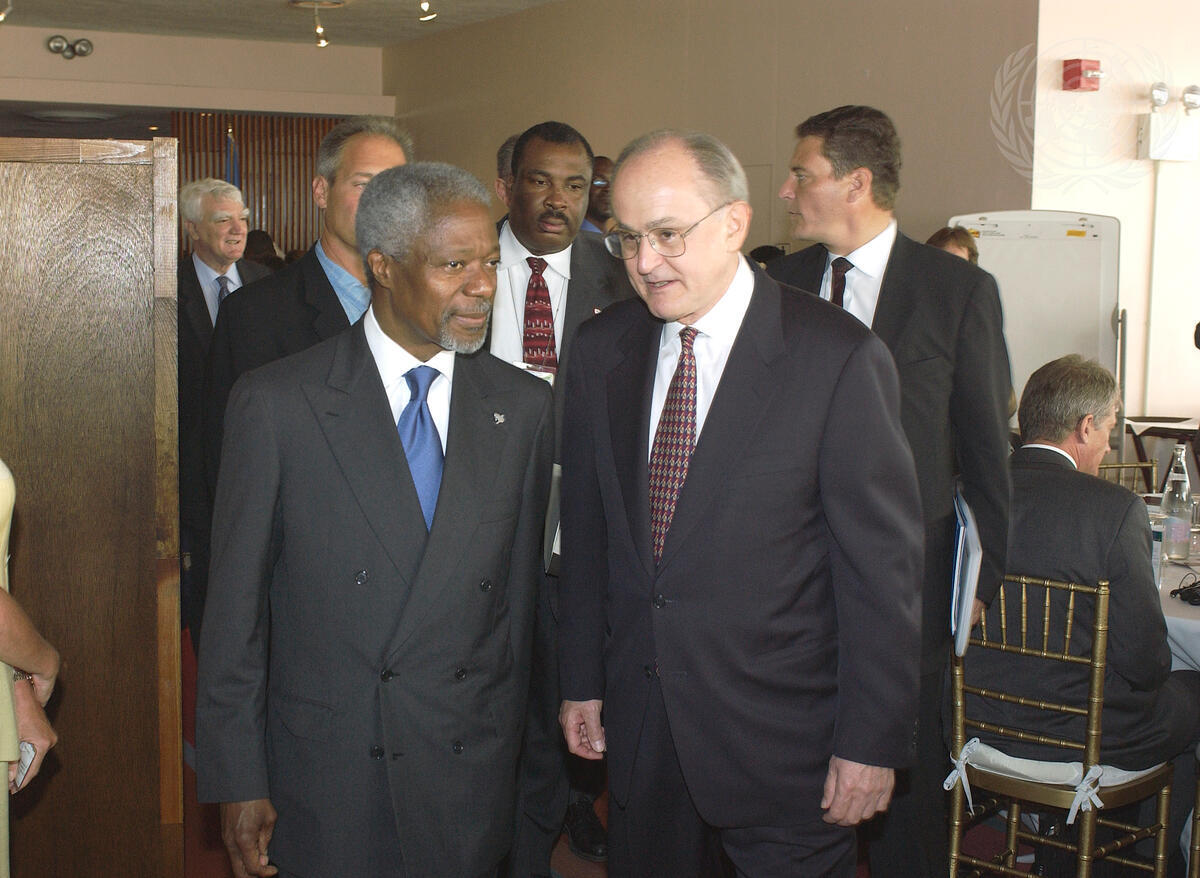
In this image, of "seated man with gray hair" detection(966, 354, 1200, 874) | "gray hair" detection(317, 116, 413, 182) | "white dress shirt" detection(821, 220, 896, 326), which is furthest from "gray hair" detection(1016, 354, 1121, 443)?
"gray hair" detection(317, 116, 413, 182)

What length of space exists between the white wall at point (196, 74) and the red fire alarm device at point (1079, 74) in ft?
28.2

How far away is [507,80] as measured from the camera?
11414mm

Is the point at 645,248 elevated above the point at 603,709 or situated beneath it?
elevated above

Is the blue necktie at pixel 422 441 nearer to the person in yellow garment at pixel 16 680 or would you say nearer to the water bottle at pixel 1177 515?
the person in yellow garment at pixel 16 680

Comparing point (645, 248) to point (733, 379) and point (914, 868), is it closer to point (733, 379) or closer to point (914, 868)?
point (733, 379)

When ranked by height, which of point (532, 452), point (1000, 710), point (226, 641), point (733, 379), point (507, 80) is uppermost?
point (507, 80)

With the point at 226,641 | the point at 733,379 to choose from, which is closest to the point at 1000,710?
the point at 733,379

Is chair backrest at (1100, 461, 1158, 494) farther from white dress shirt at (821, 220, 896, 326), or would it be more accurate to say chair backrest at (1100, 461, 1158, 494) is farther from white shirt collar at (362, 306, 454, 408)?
white shirt collar at (362, 306, 454, 408)

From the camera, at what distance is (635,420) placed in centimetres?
219

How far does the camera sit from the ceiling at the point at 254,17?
1076 centimetres

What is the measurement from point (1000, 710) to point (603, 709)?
1.50 m

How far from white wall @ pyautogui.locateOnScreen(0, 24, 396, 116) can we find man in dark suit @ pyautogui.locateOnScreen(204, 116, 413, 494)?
1067cm

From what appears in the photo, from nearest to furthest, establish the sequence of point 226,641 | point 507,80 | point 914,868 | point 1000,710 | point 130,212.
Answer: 1. point 226,641
2. point 130,212
3. point 914,868
4. point 1000,710
5. point 507,80

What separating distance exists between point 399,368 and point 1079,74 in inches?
227
